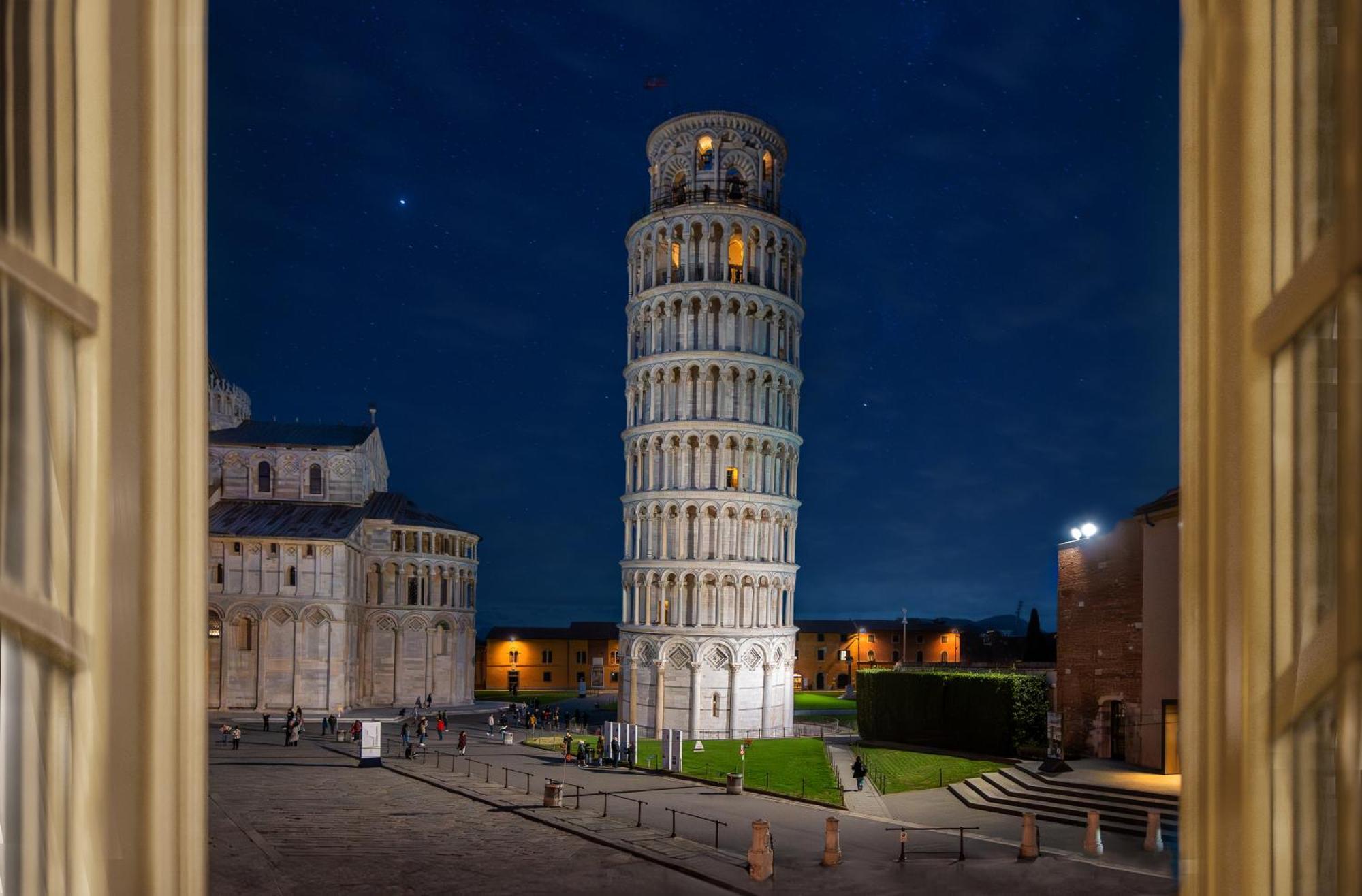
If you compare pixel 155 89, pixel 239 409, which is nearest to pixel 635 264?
pixel 239 409

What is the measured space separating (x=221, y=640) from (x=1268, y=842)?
50365 millimetres

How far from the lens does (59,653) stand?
2133 millimetres

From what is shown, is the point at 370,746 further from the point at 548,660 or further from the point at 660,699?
the point at 548,660

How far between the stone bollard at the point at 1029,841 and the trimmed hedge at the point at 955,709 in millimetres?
12231

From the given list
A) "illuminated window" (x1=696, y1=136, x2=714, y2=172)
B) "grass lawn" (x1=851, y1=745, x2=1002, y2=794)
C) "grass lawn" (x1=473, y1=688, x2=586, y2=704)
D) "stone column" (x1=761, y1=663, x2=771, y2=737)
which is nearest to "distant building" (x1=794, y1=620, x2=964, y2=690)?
"grass lawn" (x1=473, y1=688, x2=586, y2=704)

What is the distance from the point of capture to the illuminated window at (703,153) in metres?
41.8

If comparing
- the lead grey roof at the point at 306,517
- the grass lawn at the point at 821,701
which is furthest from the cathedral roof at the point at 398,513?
the grass lawn at the point at 821,701

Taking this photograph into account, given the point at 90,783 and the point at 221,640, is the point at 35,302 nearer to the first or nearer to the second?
the point at 90,783

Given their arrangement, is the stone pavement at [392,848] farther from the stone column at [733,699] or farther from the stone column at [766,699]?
the stone column at [766,699]

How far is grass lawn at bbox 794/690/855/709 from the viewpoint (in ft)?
192

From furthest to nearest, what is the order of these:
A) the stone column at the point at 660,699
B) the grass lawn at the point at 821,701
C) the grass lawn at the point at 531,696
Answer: the grass lawn at the point at 531,696
the grass lawn at the point at 821,701
the stone column at the point at 660,699

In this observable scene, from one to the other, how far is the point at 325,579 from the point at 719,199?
2654 cm

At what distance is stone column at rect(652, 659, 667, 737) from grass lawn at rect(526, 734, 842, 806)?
2.86 ft

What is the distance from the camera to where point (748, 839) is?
17891 millimetres
